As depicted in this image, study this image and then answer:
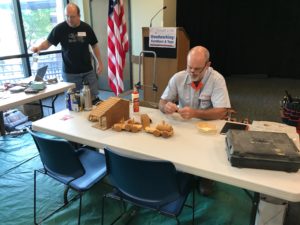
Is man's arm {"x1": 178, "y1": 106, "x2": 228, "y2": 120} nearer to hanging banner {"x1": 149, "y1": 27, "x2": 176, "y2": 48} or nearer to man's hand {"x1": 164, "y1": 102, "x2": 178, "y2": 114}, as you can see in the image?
man's hand {"x1": 164, "y1": 102, "x2": 178, "y2": 114}

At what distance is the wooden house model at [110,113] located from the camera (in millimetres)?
1701

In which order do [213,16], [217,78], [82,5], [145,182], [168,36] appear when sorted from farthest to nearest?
1. [213,16]
2. [82,5]
3. [168,36]
4. [217,78]
5. [145,182]

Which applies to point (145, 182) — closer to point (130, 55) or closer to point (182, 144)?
point (182, 144)

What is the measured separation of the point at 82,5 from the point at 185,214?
4.28m

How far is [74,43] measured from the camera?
321 cm

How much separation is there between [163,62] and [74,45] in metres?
1.43

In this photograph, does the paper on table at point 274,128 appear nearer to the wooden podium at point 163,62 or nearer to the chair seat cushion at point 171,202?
the chair seat cushion at point 171,202

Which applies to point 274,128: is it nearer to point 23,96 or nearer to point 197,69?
point 197,69

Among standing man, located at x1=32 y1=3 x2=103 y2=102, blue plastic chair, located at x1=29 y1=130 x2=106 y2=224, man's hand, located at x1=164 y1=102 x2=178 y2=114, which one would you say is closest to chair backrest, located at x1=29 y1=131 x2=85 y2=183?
blue plastic chair, located at x1=29 y1=130 x2=106 y2=224

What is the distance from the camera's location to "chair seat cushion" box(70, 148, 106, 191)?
64.6 inches

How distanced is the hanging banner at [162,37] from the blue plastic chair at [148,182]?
110 inches

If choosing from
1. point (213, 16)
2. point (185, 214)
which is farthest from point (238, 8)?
point (185, 214)

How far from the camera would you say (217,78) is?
1979 millimetres

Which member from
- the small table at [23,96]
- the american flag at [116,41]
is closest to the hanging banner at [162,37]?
the american flag at [116,41]
